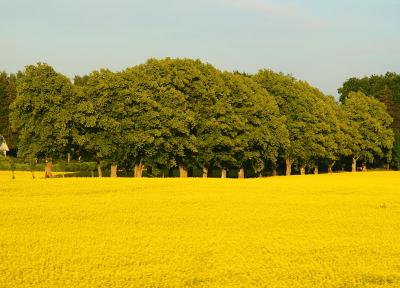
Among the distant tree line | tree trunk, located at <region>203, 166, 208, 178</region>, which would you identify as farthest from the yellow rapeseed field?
tree trunk, located at <region>203, 166, 208, 178</region>

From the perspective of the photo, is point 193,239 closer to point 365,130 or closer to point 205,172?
point 205,172

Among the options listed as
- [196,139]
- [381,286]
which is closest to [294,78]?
[196,139]

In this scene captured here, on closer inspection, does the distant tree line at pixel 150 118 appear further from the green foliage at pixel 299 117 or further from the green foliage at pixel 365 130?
the green foliage at pixel 365 130

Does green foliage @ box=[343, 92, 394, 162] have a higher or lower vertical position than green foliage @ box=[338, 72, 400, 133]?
lower

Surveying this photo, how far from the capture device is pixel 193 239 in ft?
80.0

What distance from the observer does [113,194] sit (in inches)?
1642

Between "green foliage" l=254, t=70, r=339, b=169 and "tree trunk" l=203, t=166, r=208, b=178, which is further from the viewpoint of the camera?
"green foliage" l=254, t=70, r=339, b=169

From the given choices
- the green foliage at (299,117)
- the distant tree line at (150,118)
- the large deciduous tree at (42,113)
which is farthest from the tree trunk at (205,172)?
the large deciduous tree at (42,113)

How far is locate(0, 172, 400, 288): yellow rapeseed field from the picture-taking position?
17.7m

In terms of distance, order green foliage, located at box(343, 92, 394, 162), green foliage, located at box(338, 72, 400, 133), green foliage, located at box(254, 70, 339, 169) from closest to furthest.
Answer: green foliage, located at box(254, 70, 339, 169) < green foliage, located at box(343, 92, 394, 162) < green foliage, located at box(338, 72, 400, 133)

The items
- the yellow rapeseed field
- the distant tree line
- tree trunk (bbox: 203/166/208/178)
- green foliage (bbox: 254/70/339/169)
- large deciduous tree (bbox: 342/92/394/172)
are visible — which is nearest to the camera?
the yellow rapeseed field

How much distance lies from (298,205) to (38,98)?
1702 inches

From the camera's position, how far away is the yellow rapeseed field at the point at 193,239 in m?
17.7

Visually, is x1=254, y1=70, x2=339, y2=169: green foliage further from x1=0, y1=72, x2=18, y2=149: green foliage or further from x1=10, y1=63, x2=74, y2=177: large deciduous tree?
x1=0, y1=72, x2=18, y2=149: green foliage
